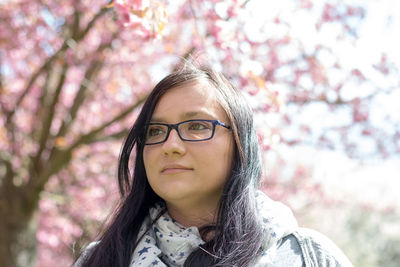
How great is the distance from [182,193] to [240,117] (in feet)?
0.93

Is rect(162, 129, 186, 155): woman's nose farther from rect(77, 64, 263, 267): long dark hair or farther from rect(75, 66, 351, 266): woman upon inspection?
rect(77, 64, 263, 267): long dark hair

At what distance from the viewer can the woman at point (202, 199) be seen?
114 centimetres

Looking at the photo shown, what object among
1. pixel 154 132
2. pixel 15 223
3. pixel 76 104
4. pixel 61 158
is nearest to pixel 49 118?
pixel 76 104

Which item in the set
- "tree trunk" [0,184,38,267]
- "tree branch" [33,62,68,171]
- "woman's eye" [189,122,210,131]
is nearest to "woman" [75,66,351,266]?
"woman's eye" [189,122,210,131]

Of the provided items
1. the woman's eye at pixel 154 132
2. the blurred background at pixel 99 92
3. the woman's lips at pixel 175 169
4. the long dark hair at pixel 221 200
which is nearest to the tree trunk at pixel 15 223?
the blurred background at pixel 99 92

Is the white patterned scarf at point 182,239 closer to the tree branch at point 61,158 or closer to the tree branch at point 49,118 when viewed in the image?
the tree branch at point 61,158

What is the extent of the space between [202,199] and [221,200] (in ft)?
0.18

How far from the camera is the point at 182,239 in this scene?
1.19 m

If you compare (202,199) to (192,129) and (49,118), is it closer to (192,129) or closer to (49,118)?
Result: (192,129)

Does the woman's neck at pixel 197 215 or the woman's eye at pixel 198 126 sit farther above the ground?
the woman's eye at pixel 198 126

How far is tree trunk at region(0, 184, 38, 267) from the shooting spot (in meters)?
3.66

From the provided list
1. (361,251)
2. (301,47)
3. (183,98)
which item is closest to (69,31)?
(301,47)

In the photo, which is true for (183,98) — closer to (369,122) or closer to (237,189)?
(237,189)

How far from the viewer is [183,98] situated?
126 centimetres
